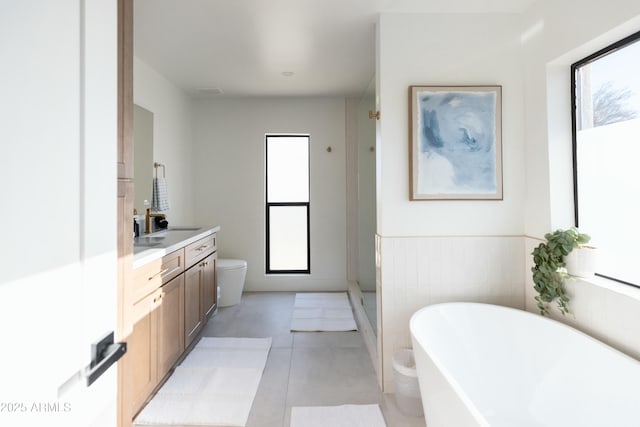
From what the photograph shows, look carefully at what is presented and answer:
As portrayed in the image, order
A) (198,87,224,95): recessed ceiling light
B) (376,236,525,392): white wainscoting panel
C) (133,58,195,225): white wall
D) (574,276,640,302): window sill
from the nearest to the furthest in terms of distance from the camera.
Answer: (574,276,640,302): window sill
(376,236,525,392): white wainscoting panel
(133,58,195,225): white wall
(198,87,224,95): recessed ceiling light

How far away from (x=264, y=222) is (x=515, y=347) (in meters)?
3.15

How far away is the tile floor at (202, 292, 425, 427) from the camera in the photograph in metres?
2.01

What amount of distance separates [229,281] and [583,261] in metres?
3.17

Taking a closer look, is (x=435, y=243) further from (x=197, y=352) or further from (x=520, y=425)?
(x=197, y=352)

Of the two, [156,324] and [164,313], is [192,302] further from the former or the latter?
[156,324]

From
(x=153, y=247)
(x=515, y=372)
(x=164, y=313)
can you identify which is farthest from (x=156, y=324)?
(x=515, y=372)

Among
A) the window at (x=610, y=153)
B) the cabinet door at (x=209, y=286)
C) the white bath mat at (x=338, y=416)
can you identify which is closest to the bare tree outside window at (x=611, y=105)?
the window at (x=610, y=153)

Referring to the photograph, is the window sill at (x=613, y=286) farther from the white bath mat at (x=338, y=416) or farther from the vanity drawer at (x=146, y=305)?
the vanity drawer at (x=146, y=305)

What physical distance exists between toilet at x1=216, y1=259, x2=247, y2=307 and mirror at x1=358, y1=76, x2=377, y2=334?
1.44 m

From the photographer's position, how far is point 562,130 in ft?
6.70

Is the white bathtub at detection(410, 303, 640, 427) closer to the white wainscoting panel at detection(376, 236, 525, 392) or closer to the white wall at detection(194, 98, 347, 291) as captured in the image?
the white wainscoting panel at detection(376, 236, 525, 392)

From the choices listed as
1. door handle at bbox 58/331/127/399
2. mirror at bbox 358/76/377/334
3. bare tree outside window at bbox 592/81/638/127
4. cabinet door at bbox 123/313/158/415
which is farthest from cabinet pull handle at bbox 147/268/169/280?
bare tree outside window at bbox 592/81/638/127

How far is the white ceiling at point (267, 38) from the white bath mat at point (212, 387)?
2.54 m

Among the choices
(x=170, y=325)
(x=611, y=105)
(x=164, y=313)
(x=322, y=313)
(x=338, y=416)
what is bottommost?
(x=338, y=416)
